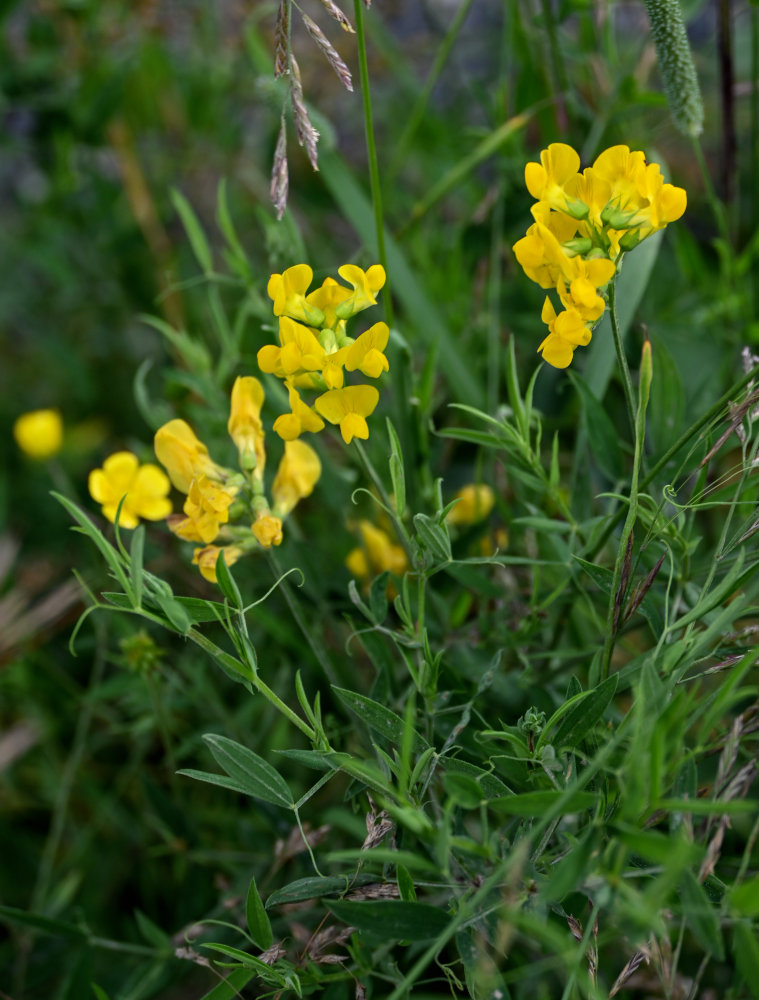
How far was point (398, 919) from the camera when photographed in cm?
55

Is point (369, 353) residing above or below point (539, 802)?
above

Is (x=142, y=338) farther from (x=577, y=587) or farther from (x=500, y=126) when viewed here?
(x=577, y=587)

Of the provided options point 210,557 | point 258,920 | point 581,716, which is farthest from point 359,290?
point 258,920

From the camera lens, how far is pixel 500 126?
1.15 meters

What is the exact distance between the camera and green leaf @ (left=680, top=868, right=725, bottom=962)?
1.48 ft

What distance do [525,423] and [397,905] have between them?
0.37 metres

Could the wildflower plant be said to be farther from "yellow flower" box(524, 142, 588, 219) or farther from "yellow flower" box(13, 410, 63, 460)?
"yellow flower" box(13, 410, 63, 460)

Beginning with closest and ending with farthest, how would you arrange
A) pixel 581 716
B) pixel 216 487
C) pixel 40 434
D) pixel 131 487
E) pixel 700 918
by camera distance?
pixel 700 918
pixel 581 716
pixel 216 487
pixel 131 487
pixel 40 434

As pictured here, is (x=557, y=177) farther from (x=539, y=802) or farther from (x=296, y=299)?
(x=539, y=802)

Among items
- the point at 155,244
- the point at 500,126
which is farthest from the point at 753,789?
the point at 155,244

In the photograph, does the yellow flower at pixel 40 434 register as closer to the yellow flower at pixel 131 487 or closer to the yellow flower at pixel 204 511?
the yellow flower at pixel 131 487

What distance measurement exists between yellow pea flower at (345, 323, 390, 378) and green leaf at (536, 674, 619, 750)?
265mm

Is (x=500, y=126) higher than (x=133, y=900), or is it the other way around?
(x=500, y=126)

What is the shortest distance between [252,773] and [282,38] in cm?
52
